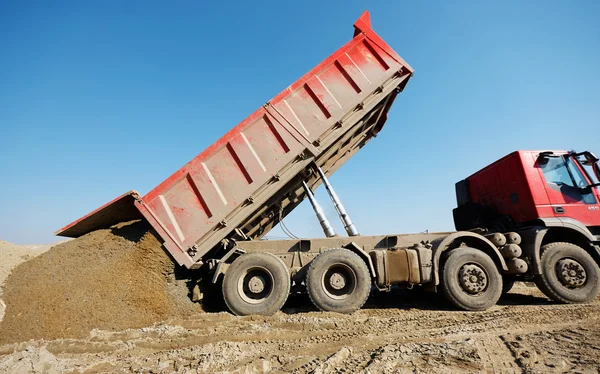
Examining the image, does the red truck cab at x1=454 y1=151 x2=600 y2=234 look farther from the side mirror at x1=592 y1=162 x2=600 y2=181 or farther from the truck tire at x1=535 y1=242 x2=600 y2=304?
the truck tire at x1=535 y1=242 x2=600 y2=304

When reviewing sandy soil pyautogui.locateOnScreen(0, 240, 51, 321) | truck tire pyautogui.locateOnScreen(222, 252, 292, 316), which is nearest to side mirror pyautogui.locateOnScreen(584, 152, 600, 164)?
truck tire pyautogui.locateOnScreen(222, 252, 292, 316)

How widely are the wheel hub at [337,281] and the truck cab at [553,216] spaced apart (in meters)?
3.04

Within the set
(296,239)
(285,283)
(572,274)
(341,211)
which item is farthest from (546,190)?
(285,283)

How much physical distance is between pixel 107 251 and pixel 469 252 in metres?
6.22

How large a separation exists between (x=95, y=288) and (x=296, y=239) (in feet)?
10.7

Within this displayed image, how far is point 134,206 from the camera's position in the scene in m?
4.96

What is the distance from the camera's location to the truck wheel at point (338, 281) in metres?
4.98

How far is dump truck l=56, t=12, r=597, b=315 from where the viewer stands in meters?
4.97

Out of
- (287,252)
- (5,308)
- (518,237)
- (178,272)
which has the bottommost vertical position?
(518,237)

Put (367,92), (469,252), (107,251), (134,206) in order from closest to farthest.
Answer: (107,251)
(134,206)
(469,252)
(367,92)

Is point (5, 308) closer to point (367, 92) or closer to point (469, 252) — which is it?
point (367, 92)

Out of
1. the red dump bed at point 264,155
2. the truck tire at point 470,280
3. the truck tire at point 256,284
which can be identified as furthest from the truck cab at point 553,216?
the truck tire at point 256,284

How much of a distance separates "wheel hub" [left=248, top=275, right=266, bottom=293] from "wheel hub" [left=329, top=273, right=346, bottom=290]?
121cm

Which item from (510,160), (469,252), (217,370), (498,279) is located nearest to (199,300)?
(217,370)
